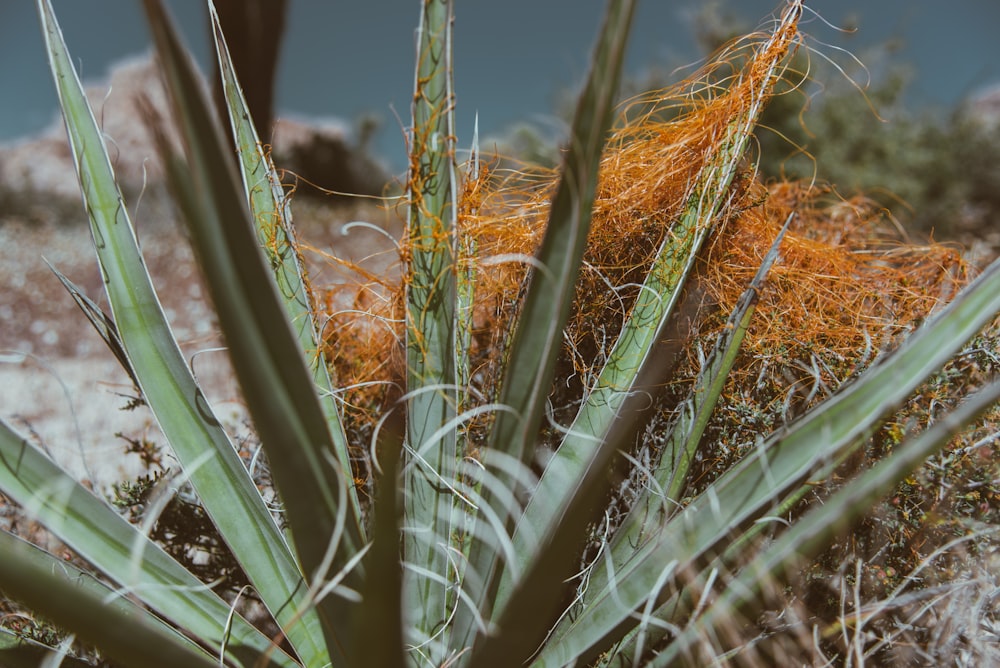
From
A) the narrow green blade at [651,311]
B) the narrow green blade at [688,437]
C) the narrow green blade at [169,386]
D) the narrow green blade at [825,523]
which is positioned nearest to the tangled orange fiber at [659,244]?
the narrow green blade at [651,311]

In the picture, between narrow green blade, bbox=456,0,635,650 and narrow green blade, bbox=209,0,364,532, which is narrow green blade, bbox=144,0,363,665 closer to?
narrow green blade, bbox=456,0,635,650

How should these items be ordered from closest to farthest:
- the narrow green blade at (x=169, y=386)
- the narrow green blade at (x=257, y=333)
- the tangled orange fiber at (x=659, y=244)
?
1. the narrow green blade at (x=257, y=333)
2. the narrow green blade at (x=169, y=386)
3. the tangled orange fiber at (x=659, y=244)

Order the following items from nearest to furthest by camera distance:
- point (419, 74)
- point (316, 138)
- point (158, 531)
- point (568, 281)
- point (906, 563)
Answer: point (568, 281)
point (419, 74)
point (906, 563)
point (158, 531)
point (316, 138)

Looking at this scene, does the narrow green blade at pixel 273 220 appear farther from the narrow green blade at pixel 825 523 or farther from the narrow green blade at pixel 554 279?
the narrow green blade at pixel 825 523

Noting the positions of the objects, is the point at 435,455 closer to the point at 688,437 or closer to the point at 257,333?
the point at 688,437

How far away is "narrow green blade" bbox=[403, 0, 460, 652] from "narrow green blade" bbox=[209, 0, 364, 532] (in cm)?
29

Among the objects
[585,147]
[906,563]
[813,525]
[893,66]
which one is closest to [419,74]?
[585,147]

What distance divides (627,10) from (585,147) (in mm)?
188

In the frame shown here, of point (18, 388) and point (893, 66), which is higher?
point (893, 66)

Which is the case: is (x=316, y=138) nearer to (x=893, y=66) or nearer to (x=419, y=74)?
(x=893, y=66)

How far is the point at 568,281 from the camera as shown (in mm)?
1019

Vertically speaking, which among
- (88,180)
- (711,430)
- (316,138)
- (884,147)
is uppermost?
(316,138)

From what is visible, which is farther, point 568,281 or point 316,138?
point 316,138

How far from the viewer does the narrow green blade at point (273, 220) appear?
1.56 metres
